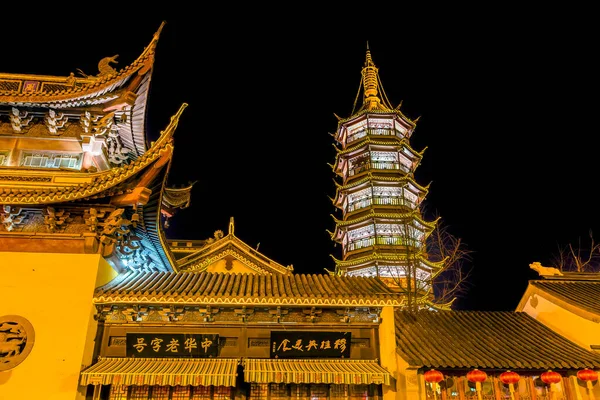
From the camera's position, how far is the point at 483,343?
9.66 metres

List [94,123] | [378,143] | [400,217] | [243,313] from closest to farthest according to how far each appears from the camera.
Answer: [243,313] < [94,123] < [400,217] < [378,143]

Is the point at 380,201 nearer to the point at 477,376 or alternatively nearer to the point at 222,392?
the point at 477,376

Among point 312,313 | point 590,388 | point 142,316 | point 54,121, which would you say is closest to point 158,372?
point 142,316

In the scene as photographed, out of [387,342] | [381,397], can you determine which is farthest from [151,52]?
[381,397]

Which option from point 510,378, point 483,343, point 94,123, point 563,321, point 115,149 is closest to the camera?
point 510,378

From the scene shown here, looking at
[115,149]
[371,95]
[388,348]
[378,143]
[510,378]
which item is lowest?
[510,378]

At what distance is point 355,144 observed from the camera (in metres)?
32.1

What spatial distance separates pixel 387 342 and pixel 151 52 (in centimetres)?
858

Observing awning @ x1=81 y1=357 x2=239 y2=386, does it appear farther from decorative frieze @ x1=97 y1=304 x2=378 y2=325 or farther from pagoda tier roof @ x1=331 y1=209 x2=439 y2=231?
pagoda tier roof @ x1=331 y1=209 x2=439 y2=231

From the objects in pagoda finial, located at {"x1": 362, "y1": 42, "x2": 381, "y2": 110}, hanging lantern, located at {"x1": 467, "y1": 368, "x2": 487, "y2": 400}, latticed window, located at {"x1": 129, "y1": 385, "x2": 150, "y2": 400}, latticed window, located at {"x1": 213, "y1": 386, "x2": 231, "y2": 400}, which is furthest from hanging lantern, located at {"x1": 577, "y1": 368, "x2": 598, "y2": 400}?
pagoda finial, located at {"x1": 362, "y1": 42, "x2": 381, "y2": 110}

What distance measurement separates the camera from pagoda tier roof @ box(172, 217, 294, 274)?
20.1 meters

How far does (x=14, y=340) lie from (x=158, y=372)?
2768mm

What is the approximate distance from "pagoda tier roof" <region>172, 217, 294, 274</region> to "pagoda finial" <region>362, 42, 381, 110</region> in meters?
17.9

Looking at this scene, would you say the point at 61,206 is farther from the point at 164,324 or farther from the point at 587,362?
the point at 587,362
